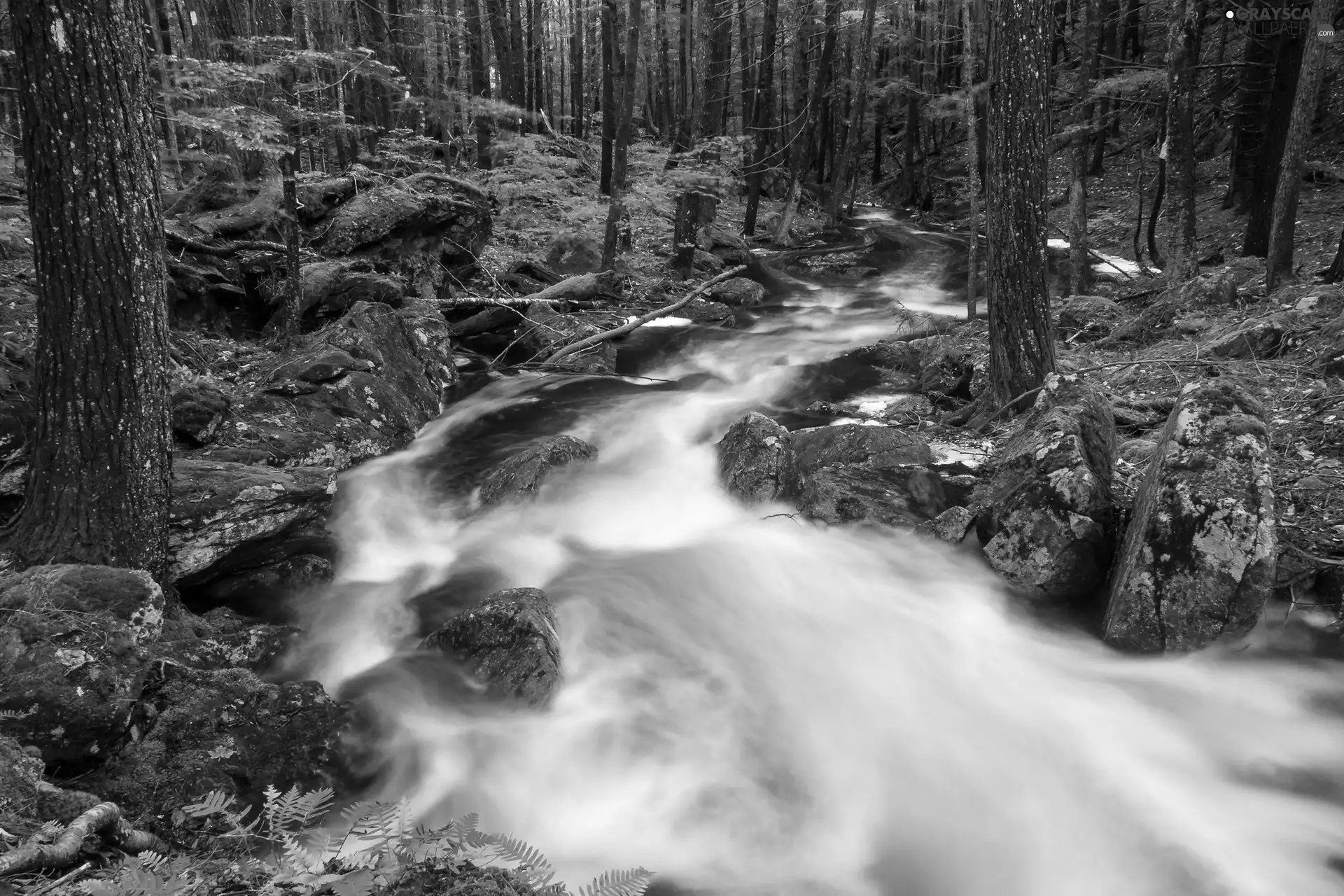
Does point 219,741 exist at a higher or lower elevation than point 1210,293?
lower

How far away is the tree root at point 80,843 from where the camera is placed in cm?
249

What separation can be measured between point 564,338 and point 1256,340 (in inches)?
370

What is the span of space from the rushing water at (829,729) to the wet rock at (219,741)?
57 cm

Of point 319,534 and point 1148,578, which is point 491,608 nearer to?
point 319,534

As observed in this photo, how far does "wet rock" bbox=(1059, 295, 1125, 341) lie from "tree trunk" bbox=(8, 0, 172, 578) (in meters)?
10.7

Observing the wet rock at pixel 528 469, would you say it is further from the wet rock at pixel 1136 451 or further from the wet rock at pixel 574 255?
the wet rock at pixel 574 255

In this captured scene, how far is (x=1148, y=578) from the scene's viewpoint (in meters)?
5.22

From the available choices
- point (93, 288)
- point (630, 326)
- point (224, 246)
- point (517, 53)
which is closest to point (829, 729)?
point (93, 288)

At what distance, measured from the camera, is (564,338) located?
1289cm

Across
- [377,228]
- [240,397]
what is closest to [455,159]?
[377,228]

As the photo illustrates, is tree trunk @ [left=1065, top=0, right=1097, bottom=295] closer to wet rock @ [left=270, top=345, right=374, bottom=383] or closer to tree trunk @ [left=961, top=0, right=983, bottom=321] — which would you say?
tree trunk @ [left=961, top=0, right=983, bottom=321]

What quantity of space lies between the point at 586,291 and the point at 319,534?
9.06 metres

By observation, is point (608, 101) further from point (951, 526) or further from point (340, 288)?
point (951, 526)

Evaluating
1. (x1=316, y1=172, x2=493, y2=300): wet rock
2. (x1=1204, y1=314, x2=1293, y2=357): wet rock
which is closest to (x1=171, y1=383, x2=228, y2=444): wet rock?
(x1=316, y1=172, x2=493, y2=300): wet rock
